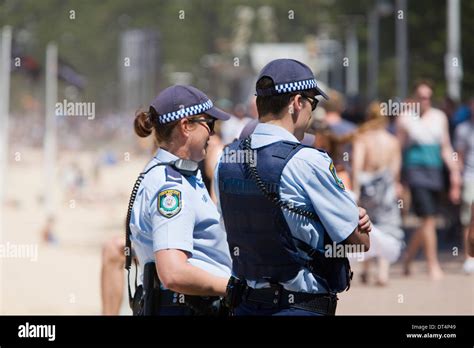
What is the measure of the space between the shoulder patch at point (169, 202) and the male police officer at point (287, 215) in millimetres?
229

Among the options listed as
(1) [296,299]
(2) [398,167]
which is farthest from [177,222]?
(2) [398,167]

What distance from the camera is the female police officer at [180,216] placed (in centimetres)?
529

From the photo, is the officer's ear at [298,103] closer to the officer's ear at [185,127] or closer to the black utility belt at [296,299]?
the officer's ear at [185,127]

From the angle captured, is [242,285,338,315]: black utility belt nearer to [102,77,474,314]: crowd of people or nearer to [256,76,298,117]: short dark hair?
[256,76,298,117]: short dark hair

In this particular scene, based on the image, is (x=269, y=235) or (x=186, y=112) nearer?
(x=269, y=235)

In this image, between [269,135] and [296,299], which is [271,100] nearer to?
[269,135]

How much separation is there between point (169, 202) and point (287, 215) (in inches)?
22.3

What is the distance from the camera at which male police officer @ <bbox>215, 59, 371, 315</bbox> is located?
505 centimetres

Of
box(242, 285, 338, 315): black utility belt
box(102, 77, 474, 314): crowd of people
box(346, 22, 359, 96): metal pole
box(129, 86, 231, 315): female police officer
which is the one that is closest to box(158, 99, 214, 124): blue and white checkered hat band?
box(129, 86, 231, 315): female police officer

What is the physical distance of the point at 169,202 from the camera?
17.6ft

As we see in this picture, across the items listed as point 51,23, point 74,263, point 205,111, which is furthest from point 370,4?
point 205,111

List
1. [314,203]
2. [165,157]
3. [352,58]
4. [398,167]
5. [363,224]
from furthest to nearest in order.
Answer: [352,58]
[398,167]
[165,157]
[363,224]
[314,203]

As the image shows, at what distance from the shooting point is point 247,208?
518cm

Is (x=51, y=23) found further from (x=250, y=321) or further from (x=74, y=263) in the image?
(x=250, y=321)
